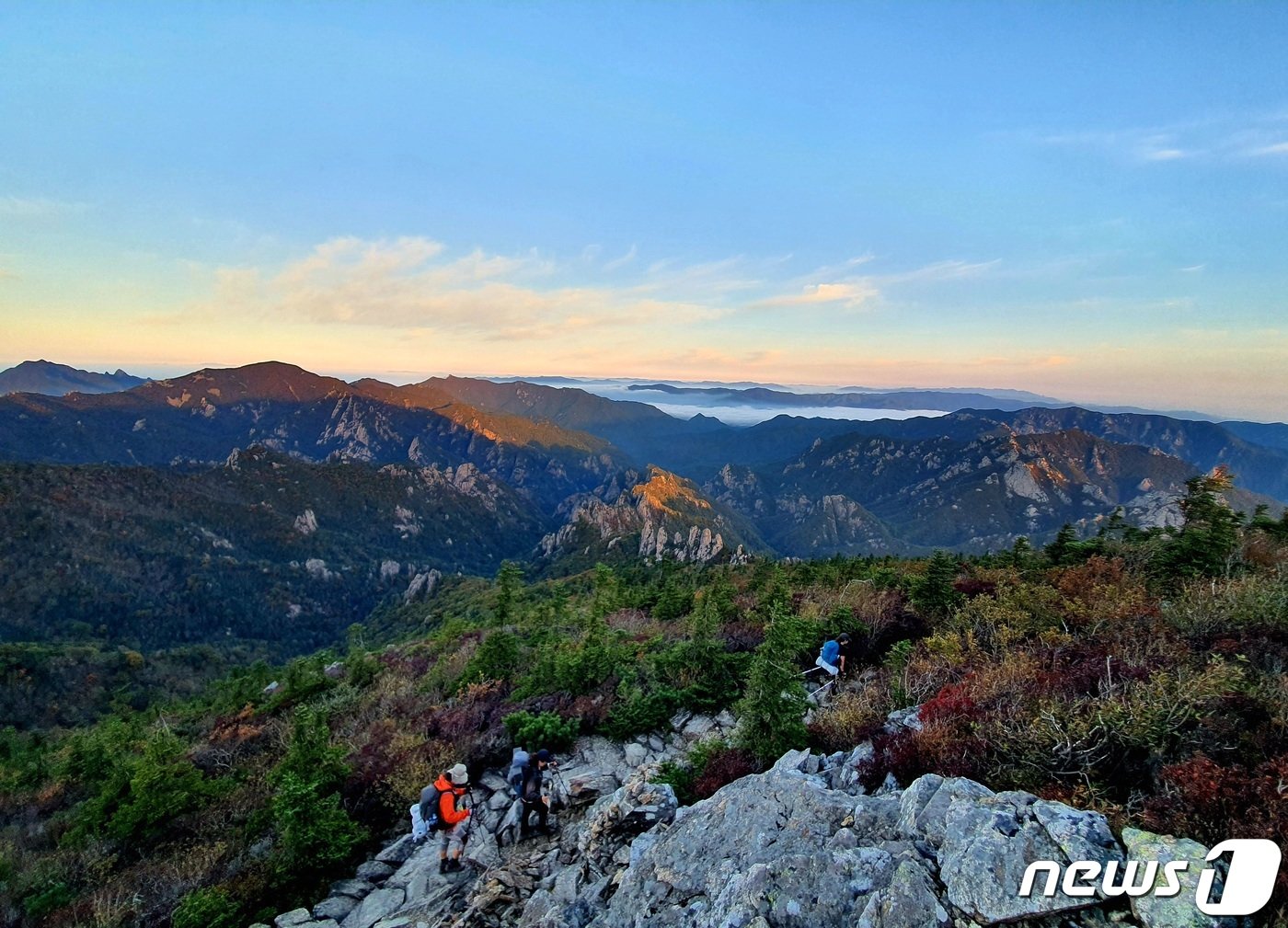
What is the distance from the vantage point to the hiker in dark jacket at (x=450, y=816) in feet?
28.2

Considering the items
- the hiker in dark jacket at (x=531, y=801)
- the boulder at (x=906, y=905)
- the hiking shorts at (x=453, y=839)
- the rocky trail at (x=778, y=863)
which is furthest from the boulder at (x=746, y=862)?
the hiking shorts at (x=453, y=839)

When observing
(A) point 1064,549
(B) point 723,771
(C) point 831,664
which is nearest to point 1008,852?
(B) point 723,771

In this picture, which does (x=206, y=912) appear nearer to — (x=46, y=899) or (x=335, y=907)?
(x=335, y=907)

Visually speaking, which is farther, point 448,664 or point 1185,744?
point 448,664

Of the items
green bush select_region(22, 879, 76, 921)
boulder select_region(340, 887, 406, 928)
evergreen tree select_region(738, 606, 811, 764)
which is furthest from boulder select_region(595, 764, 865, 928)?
green bush select_region(22, 879, 76, 921)

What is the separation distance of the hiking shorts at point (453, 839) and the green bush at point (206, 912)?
2756mm

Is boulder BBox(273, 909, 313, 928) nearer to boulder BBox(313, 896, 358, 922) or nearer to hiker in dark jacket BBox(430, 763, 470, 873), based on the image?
boulder BBox(313, 896, 358, 922)

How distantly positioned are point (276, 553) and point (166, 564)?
1210 inches

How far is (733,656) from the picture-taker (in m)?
12.9

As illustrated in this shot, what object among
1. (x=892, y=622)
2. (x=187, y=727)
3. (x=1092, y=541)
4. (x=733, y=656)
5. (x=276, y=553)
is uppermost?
(x=1092, y=541)

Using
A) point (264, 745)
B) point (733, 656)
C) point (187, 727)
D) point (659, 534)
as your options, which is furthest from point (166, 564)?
point (733, 656)

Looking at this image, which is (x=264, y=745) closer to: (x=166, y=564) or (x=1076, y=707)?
(x=1076, y=707)

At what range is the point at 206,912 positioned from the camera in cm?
741

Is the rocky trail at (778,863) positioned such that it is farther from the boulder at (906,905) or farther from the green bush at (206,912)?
the green bush at (206,912)
